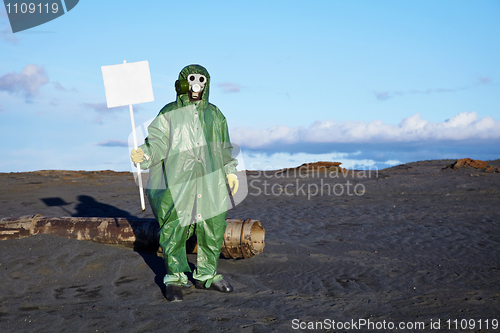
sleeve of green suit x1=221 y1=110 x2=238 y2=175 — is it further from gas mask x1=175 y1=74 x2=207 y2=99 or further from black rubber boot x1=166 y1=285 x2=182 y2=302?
black rubber boot x1=166 y1=285 x2=182 y2=302

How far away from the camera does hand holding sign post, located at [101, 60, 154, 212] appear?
17.4 feet

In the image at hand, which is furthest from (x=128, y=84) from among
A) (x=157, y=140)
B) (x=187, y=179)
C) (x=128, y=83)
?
(x=187, y=179)

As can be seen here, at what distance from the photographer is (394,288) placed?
4.71 meters

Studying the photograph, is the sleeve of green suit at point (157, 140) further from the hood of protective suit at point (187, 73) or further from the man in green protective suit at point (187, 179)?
the hood of protective suit at point (187, 73)

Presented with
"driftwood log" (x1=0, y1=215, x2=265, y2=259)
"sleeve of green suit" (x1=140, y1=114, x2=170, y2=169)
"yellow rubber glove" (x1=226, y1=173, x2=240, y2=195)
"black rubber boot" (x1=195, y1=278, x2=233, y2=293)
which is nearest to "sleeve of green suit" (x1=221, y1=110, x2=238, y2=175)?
"yellow rubber glove" (x1=226, y1=173, x2=240, y2=195)

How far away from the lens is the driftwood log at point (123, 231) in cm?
555

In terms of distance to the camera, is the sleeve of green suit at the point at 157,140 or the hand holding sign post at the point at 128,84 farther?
the hand holding sign post at the point at 128,84

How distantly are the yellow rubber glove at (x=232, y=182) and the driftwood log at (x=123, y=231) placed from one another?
1.15 m

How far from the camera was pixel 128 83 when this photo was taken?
5.29m

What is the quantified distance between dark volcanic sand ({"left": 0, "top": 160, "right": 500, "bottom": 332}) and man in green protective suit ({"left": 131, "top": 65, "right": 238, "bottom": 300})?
0.38 metres

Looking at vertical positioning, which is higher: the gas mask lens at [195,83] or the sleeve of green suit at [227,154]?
the gas mask lens at [195,83]

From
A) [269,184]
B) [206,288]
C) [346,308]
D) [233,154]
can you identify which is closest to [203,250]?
[206,288]

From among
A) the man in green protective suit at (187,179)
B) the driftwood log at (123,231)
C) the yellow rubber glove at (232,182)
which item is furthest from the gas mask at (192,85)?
the driftwood log at (123,231)

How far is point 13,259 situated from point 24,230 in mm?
911
